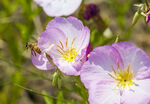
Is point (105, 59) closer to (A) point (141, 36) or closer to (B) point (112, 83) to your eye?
(B) point (112, 83)

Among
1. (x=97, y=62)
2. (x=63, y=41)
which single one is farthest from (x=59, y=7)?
(x=97, y=62)

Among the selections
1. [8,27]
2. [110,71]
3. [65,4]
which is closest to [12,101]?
[8,27]

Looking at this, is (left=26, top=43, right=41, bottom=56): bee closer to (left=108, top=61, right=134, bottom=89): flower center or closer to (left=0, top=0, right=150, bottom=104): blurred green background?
(left=108, top=61, right=134, bottom=89): flower center

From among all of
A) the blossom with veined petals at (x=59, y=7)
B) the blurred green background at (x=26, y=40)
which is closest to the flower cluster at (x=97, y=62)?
the blossom with veined petals at (x=59, y=7)

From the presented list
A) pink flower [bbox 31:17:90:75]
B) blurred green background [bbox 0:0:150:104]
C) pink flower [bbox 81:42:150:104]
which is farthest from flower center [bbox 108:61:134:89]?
blurred green background [bbox 0:0:150:104]

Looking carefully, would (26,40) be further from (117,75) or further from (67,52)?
(117,75)

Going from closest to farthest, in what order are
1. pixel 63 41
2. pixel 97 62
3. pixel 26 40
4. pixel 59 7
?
pixel 97 62, pixel 63 41, pixel 59 7, pixel 26 40

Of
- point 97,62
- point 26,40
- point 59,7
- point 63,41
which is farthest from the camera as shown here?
point 26,40
